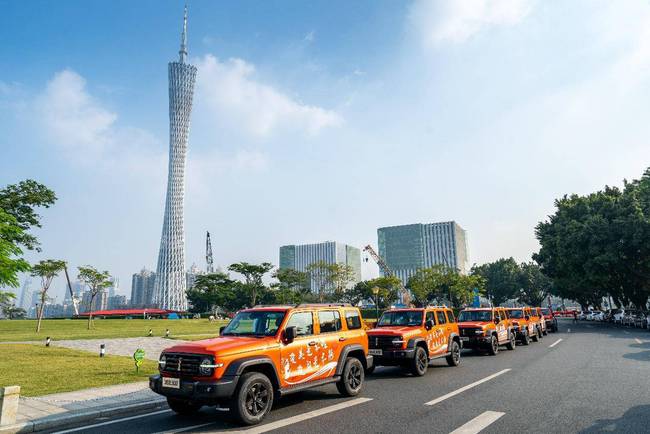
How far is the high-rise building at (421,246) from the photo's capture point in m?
179

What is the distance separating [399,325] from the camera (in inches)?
539

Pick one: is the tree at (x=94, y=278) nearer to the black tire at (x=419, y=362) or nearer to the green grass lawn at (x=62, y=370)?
the green grass lawn at (x=62, y=370)

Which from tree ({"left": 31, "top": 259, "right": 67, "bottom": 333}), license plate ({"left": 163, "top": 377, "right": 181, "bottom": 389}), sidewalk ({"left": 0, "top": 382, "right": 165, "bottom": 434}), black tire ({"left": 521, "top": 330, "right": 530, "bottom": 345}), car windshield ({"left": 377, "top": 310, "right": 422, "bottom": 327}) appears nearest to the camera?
license plate ({"left": 163, "top": 377, "right": 181, "bottom": 389})

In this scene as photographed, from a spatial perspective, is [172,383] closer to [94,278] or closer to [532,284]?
[94,278]

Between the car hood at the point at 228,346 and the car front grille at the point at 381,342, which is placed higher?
the car hood at the point at 228,346

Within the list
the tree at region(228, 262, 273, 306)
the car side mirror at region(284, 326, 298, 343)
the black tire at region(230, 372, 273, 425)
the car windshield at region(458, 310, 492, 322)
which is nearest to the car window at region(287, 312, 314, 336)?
the car side mirror at region(284, 326, 298, 343)

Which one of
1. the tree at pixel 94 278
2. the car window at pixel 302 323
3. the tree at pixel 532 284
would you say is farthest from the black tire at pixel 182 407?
the tree at pixel 532 284

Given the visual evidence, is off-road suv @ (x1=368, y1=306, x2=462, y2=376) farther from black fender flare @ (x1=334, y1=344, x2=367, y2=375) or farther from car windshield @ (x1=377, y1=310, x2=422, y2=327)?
black fender flare @ (x1=334, y1=344, x2=367, y2=375)

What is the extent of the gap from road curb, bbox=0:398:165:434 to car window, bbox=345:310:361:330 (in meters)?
4.67

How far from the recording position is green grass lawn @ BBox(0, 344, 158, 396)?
1139cm

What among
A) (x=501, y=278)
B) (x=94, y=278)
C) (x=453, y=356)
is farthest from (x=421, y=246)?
(x=453, y=356)

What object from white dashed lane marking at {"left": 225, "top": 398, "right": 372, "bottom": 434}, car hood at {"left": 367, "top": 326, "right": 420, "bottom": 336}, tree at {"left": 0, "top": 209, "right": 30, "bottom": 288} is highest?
tree at {"left": 0, "top": 209, "right": 30, "bottom": 288}

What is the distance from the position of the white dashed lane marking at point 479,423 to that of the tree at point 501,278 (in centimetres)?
10380

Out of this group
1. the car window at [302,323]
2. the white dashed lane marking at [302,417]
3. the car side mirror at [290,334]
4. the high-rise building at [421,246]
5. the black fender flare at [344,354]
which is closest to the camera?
the white dashed lane marking at [302,417]
